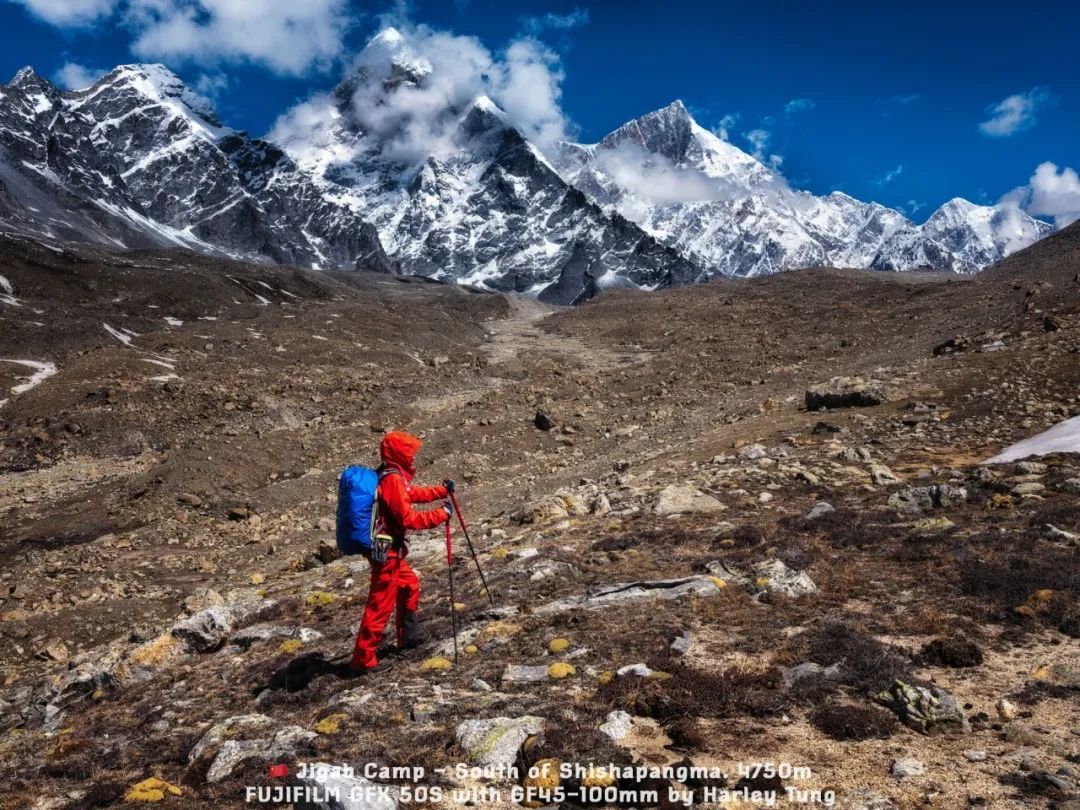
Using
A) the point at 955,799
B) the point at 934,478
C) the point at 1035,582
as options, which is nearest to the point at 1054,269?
the point at 934,478

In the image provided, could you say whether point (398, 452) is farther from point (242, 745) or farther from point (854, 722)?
point (854, 722)

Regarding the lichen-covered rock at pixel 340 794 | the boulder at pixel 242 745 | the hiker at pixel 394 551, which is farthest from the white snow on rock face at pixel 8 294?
the lichen-covered rock at pixel 340 794

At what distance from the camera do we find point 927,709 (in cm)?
592

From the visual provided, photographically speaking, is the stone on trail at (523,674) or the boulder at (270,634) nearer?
the stone on trail at (523,674)

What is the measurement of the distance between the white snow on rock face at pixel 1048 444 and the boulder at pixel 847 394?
5.36m

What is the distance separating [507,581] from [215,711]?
4.59m

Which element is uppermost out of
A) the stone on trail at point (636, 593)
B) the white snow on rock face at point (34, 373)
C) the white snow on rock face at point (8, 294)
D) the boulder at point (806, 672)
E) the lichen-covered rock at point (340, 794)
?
the white snow on rock face at point (8, 294)

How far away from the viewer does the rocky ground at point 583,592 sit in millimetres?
5906

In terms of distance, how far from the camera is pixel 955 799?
15.9 ft

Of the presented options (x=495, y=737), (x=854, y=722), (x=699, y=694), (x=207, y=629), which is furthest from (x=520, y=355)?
(x=854, y=722)

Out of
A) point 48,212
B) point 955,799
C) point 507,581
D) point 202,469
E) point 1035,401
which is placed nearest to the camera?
point 955,799

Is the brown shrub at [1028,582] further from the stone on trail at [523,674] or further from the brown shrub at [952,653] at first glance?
the stone on trail at [523,674]

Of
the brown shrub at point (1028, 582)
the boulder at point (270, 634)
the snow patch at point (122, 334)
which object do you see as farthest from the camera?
the snow patch at point (122, 334)

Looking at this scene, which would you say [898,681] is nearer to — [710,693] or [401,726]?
[710,693]
